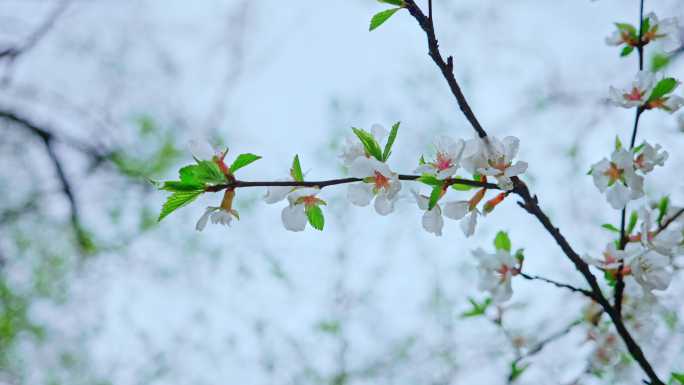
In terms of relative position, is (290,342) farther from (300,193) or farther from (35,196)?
(300,193)

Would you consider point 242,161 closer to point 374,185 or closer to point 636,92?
point 374,185

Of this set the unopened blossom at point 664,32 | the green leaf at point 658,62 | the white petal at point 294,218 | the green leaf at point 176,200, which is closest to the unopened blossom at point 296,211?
the white petal at point 294,218

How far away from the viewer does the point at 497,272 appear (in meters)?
0.75

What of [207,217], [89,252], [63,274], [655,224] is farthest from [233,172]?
[63,274]

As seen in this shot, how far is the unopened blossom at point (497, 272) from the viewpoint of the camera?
73 centimetres

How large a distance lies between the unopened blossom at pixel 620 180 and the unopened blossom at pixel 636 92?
74 mm

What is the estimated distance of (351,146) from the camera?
0.62m

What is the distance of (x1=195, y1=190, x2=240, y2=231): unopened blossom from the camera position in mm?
588

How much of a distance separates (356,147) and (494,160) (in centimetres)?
15

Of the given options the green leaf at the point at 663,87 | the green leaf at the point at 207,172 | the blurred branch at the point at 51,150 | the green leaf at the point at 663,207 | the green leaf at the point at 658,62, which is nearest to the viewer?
the green leaf at the point at 207,172

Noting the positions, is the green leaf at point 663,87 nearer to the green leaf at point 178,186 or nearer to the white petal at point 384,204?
the white petal at point 384,204

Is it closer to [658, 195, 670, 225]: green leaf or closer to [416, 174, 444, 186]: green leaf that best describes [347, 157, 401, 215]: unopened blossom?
[416, 174, 444, 186]: green leaf

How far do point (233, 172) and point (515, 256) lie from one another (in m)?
0.39

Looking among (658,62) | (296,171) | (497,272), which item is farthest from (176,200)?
(658,62)
